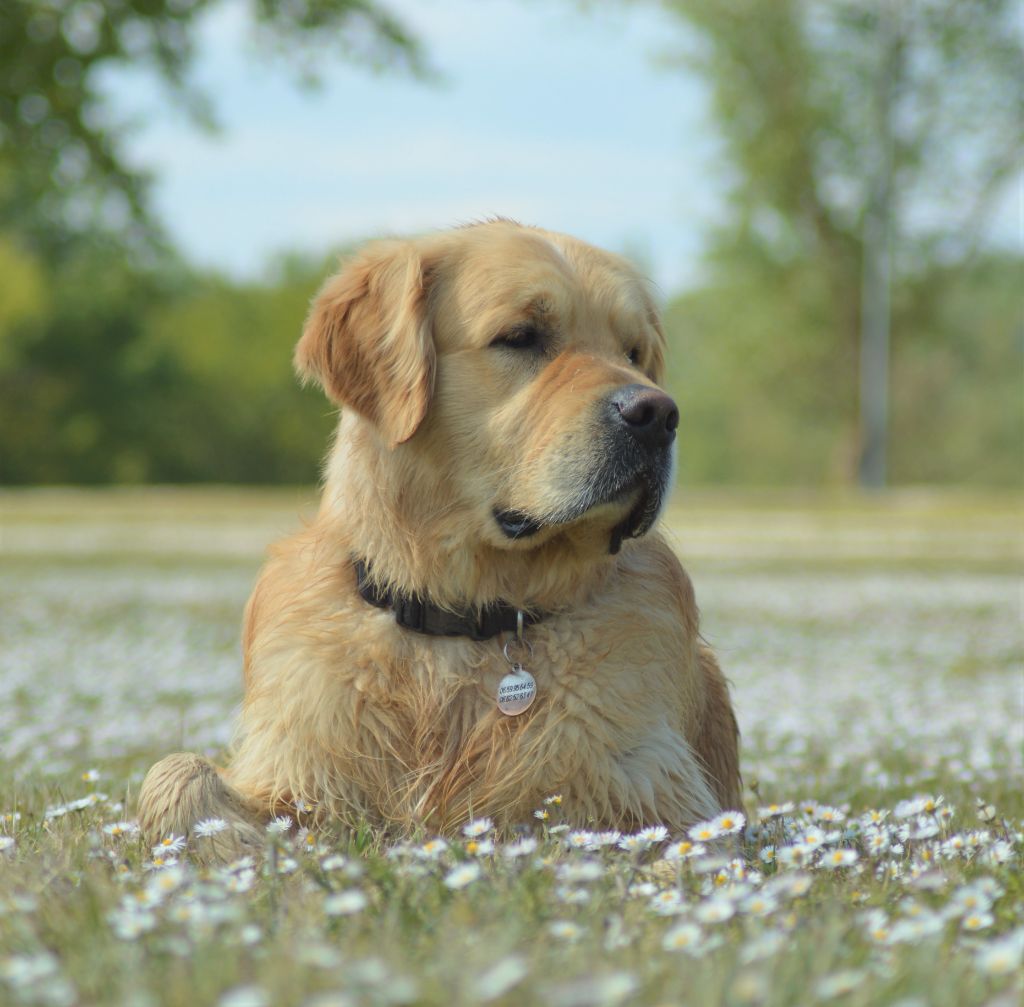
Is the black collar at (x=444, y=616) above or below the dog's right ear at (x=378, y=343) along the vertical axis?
below

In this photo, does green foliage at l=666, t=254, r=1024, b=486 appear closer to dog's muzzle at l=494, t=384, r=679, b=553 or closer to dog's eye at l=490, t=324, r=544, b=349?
dog's eye at l=490, t=324, r=544, b=349

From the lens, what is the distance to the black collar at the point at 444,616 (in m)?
3.45

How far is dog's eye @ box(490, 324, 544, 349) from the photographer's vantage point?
3617 millimetres

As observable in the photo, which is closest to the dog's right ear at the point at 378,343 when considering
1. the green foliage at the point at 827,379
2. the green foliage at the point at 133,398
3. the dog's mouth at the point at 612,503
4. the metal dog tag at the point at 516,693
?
the dog's mouth at the point at 612,503

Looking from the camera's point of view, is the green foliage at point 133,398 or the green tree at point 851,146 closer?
the green tree at point 851,146

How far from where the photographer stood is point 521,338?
3629 mm

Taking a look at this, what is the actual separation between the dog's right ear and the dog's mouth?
0.38 meters

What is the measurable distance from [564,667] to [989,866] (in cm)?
111

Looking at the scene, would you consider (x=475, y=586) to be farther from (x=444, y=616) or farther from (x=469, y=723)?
(x=469, y=723)

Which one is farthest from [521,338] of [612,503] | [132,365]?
[132,365]

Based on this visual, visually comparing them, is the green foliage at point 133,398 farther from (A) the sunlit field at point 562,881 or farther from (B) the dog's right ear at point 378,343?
(B) the dog's right ear at point 378,343

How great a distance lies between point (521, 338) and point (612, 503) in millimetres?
570

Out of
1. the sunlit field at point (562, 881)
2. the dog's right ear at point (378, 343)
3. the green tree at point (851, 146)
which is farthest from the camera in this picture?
the green tree at point (851, 146)

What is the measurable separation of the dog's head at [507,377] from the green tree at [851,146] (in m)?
30.4
